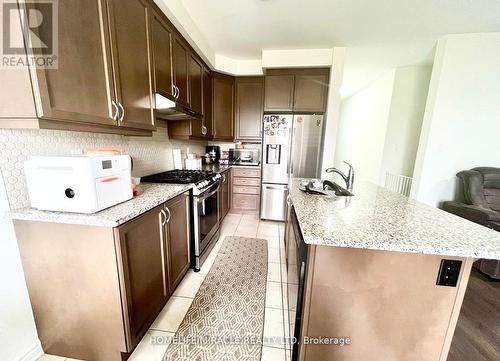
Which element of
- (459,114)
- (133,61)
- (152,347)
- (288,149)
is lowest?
(152,347)

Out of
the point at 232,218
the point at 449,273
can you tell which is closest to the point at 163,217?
the point at 449,273

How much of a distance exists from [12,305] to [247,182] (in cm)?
285

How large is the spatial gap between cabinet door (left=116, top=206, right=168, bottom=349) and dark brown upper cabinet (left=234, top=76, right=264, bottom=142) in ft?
8.16

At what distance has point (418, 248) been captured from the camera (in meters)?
0.78

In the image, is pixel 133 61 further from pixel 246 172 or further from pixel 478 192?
pixel 478 192

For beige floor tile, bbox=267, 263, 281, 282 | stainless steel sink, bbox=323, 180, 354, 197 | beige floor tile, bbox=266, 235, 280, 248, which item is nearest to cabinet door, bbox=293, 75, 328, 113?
stainless steel sink, bbox=323, 180, 354, 197

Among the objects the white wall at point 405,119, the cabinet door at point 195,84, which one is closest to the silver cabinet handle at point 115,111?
the cabinet door at point 195,84

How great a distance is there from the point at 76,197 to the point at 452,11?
3.72m

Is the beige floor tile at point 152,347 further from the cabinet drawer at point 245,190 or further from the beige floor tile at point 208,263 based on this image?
the cabinet drawer at point 245,190

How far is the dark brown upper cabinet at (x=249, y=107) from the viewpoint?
3.42 meters

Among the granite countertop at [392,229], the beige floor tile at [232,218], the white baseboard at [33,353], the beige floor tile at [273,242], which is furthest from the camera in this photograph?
the beige floor tile at [232,218]

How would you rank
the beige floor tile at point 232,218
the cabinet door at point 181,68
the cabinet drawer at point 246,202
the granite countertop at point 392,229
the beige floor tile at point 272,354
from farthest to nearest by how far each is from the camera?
1. the cabinet drawer at point 246,202
2. the beige floor tile at point 232,218
3. the cabinet door at point 181,68
4. the beige floor tile at point 272,354
5. the granite countertop at point 392,229

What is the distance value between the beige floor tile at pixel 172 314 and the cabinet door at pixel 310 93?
9.67 ft

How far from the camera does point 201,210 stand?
1988mm
